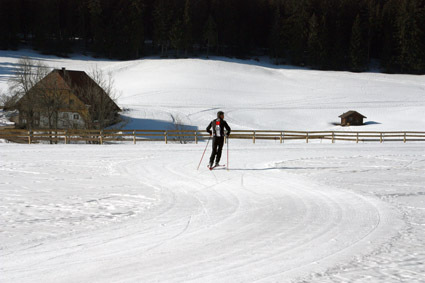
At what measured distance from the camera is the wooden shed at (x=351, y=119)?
58703mm

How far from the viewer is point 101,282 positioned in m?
4.66

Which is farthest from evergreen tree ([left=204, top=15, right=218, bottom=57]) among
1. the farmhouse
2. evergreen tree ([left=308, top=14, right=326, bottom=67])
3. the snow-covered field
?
the snow-covered field

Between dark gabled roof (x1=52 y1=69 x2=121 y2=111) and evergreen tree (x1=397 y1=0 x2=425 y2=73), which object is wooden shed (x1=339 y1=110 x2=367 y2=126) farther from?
evergreen tree (x1=397 y1=0 x2=425 y2=73)

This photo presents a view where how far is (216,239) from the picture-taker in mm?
A: 6383

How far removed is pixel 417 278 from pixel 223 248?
7.74ft

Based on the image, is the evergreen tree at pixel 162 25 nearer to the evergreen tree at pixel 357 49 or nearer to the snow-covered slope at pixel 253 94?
the snow-covered slope at pixel 253 94

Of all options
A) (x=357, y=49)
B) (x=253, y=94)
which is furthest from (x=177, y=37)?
(x=357, y=49)

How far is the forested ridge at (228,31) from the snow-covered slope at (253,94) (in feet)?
35.1

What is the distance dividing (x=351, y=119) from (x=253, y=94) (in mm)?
20938

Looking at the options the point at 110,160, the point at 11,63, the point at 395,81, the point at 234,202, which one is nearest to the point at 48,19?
the point at 11,63

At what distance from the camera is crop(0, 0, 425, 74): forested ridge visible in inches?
4289

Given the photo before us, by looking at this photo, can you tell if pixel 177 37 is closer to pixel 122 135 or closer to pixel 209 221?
pixel 122 135

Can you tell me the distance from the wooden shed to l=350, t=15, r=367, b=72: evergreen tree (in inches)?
2042

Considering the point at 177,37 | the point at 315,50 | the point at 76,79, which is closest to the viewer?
the point at 76,79
